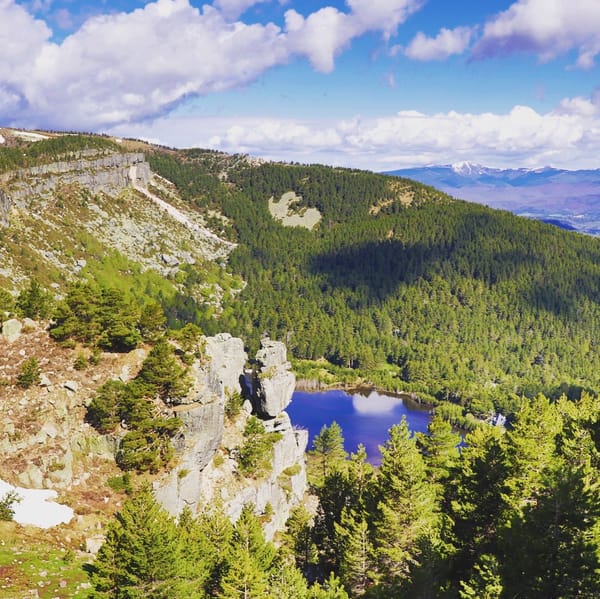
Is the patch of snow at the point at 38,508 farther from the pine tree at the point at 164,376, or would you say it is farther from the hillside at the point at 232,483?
the pine tree at the point at 164,376

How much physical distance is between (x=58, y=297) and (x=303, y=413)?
69.3 metres

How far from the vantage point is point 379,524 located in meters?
36.4

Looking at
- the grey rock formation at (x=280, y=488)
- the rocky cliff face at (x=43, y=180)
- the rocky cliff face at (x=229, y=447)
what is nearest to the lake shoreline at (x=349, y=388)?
the rocky cliff face at (x=229, y=447)

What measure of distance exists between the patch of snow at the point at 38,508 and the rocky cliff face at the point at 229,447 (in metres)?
7.90

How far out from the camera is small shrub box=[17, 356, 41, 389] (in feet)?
159

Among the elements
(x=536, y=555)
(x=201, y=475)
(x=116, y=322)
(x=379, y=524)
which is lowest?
(x=201, y=475)

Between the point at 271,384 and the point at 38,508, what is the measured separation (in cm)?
3493

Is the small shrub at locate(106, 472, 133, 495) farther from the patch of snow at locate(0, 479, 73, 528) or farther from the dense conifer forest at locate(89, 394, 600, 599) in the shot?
the dense conifer forest at locate(89, 394, 600, 599)

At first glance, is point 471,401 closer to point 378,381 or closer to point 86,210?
point 378,381

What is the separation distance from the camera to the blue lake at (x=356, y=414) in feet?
401

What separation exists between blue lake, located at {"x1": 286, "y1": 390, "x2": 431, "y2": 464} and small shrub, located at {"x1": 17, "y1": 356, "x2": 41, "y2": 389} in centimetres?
7706

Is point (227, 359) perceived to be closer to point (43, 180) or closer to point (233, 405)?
point (233, 405)

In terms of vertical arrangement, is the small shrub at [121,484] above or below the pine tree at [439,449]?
below

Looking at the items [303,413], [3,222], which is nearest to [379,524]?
[303,413]
